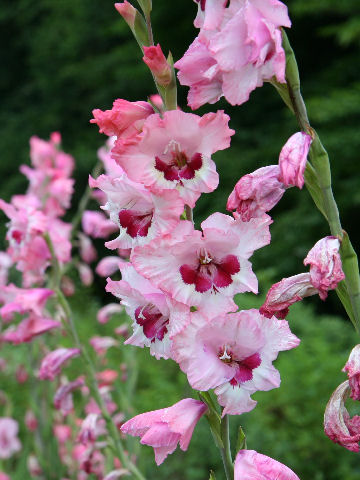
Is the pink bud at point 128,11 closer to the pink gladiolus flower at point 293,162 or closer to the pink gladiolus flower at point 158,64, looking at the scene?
the pink gladiolus flower at point 158,64

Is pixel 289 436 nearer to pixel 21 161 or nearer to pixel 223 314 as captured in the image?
pixel 223 314

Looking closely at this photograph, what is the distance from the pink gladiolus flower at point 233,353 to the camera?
2.81ft

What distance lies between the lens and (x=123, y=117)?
2.93 feet

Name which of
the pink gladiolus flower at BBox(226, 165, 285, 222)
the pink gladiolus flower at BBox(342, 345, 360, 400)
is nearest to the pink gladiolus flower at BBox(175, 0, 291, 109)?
the pink gladiolus flower at BBox(226, 165, 285, 222)

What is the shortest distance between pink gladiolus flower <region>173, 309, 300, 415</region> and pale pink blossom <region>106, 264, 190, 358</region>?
0.05 m

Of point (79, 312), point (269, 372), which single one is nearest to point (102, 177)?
point (269, 372)

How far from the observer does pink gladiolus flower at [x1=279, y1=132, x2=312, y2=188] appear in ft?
2.69

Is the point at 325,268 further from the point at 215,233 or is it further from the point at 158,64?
the point at 158,64

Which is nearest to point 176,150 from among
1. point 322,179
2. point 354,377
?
point 322,179

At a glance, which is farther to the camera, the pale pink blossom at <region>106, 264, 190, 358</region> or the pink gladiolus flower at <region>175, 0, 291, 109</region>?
the pale pink blossom at <region>106, 264, 190, 358</region>

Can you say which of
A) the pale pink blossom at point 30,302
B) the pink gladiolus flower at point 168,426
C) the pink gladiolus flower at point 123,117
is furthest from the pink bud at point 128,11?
the pale pink blossom at point 30,302

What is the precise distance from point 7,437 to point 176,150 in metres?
2.59

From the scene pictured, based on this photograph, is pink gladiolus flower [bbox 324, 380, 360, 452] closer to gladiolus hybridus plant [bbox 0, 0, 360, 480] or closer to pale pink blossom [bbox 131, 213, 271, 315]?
gladiolus hybridus plant [bbox 0, 0, 360, 480]

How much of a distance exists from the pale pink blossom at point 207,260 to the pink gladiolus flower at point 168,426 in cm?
16
